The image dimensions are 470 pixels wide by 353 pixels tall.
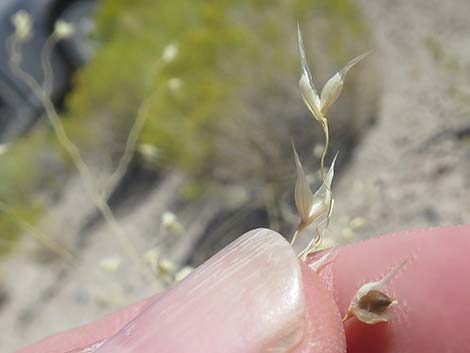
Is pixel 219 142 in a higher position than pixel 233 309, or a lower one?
lower

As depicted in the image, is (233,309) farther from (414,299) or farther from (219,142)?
(219,142)

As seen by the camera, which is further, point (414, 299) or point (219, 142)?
point (219, 142)

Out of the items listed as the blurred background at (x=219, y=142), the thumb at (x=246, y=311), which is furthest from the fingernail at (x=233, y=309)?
the blurred background at (x=219, y=142)

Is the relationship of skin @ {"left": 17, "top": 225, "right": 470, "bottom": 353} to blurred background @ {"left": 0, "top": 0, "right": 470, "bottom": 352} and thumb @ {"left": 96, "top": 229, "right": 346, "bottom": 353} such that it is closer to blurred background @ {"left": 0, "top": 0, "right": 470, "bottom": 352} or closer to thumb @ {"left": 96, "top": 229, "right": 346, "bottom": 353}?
thumb @ {"left": 96, "top": 229, "right": 346, "bottom": 353}

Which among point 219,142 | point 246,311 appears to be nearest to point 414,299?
point 246,311

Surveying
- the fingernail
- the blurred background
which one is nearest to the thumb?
the fingernail

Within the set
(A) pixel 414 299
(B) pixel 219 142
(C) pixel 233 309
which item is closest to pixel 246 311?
(C) pixel 233 309

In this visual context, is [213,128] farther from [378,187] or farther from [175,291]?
[175,291]
